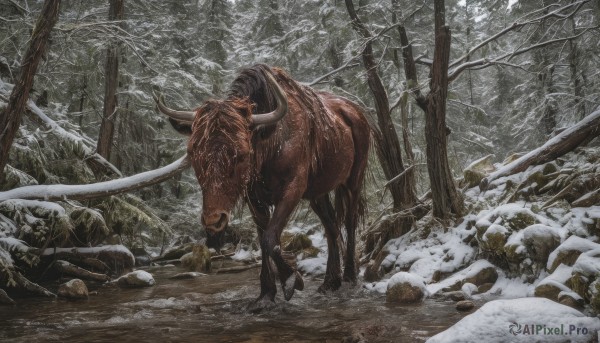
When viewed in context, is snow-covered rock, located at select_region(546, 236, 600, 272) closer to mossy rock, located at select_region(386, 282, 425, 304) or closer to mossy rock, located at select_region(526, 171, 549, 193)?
mossy rock, located at select_region(386, 282, 425, 304)

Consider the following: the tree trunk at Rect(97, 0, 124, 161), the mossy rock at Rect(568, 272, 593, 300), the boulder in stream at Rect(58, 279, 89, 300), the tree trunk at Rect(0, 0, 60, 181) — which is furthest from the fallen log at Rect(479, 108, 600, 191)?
the tree trunk at Rect(97, 0, 124, 161)

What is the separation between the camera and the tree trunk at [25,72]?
15.3ft

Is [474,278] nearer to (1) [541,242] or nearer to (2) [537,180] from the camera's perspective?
(1) [541,242]

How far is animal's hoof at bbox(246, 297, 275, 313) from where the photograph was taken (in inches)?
163

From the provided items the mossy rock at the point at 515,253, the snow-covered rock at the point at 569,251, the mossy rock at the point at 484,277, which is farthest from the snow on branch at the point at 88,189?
the snow-covered rock at the point at 569,251

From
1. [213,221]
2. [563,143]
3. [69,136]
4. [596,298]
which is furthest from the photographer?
[69,136]

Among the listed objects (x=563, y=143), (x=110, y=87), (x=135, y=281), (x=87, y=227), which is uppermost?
(x=110, y=87)

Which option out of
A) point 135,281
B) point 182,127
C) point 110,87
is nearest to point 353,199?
point 182,127

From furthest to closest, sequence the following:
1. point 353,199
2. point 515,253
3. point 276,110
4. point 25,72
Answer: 1. point 353,199
2. point 25,72
3. point 515,253
4. point 276,110

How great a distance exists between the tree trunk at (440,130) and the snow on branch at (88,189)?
12.2 ft

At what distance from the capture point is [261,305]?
4.18m

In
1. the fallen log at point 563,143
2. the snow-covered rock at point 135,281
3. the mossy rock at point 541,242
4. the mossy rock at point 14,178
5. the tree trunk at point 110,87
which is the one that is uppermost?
the tree trunk at point 110,87

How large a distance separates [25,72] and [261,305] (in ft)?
12.0

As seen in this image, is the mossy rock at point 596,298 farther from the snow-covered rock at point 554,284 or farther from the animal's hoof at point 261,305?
the animal's hoof at point 261,305
